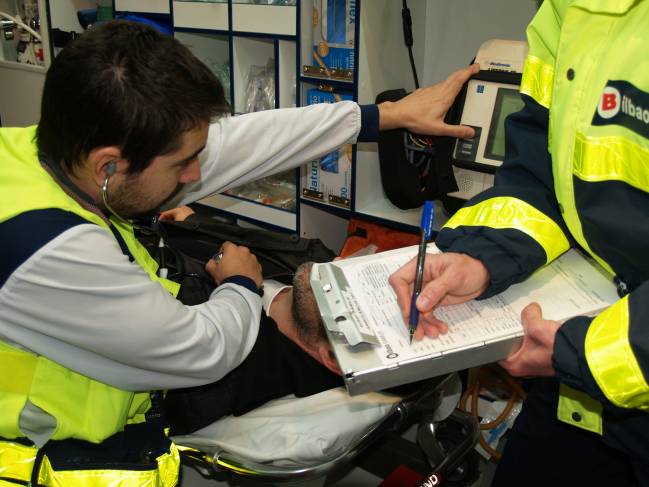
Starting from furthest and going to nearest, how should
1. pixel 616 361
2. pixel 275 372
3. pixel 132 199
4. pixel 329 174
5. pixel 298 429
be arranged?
pixel 329 174 < pixel 275 372 < pixel 298 429 < pixel 132 199 < pixel 616 361

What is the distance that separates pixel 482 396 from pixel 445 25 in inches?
51.7

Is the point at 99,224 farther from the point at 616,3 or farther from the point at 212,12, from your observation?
the point at 212,12

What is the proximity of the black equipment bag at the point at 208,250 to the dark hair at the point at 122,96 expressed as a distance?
54 centimetres

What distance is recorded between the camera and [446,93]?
1547 millimetres

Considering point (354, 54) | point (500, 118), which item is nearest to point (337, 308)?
point (500, 118)

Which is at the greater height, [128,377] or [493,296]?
[493,296]

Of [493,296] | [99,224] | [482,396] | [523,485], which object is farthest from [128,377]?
[482,396]

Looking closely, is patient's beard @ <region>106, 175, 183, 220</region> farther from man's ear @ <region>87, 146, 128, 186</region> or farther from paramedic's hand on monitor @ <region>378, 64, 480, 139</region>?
paramedic's hand on monitor @ <region>378, 64, 480, 139</region>

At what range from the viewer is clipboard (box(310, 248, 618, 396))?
2.74 feet

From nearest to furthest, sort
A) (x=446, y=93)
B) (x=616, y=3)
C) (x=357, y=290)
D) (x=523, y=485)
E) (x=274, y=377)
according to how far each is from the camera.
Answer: (x=616, y=3)
(x=357, y=290)
(x=523, y=485)
(x=274, y=377)
(x=446, y=93)

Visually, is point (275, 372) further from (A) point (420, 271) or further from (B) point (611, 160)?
(B) point (611, 160)

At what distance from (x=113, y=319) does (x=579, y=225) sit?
0.76 metres

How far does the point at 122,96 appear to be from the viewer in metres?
0.99

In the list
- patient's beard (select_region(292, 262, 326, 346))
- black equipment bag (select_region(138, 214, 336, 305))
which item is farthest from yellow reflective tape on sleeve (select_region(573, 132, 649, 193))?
black equipment bag (select_region(138, 214, 336, 305))
